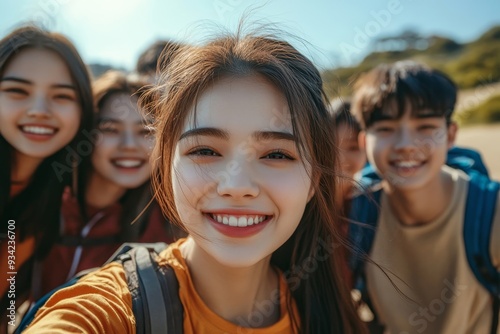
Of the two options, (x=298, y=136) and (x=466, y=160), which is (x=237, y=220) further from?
(x=466, y=160)

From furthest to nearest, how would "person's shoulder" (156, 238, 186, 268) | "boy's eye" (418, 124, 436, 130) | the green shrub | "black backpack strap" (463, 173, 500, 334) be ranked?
the green shrub < "boy's eye" (418, 124, 436, 130) < "black backpack strap" (463, 173, 500, 334) < "person's shoulder" (156, 238, 186, 268)

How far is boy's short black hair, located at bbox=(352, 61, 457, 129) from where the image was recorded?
2.78m

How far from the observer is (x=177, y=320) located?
4.60 feet

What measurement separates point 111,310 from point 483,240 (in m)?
2.21

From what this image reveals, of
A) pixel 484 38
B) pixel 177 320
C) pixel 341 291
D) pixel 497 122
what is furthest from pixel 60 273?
pixel 484 38

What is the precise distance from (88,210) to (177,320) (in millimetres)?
1866

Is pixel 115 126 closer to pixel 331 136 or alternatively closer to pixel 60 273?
pixel 60 273

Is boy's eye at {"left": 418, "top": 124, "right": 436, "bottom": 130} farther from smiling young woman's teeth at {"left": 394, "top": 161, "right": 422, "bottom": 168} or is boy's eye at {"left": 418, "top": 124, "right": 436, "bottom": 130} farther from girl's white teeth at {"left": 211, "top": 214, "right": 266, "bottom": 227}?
girl's white teeth at {"left": 211, "top": 214, "right": 266, "bottom": 227}

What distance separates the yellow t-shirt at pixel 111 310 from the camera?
120 centimetres

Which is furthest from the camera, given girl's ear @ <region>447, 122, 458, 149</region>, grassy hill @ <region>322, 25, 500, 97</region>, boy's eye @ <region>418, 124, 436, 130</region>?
grassy hill @ <region>322, 25, 500, 97</region>

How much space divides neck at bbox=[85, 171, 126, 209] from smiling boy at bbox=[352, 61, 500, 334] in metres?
1.94

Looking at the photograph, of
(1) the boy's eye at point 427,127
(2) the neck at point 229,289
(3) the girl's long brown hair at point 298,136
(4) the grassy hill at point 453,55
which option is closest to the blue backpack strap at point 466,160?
(1) the boy's eye at point 427,127

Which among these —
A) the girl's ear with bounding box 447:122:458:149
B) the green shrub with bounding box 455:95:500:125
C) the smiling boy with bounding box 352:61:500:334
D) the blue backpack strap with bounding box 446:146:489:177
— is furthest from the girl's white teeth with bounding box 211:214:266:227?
the green shrub with bounding box 455:95:500:125

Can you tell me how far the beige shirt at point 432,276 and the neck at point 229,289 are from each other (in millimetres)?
1248
